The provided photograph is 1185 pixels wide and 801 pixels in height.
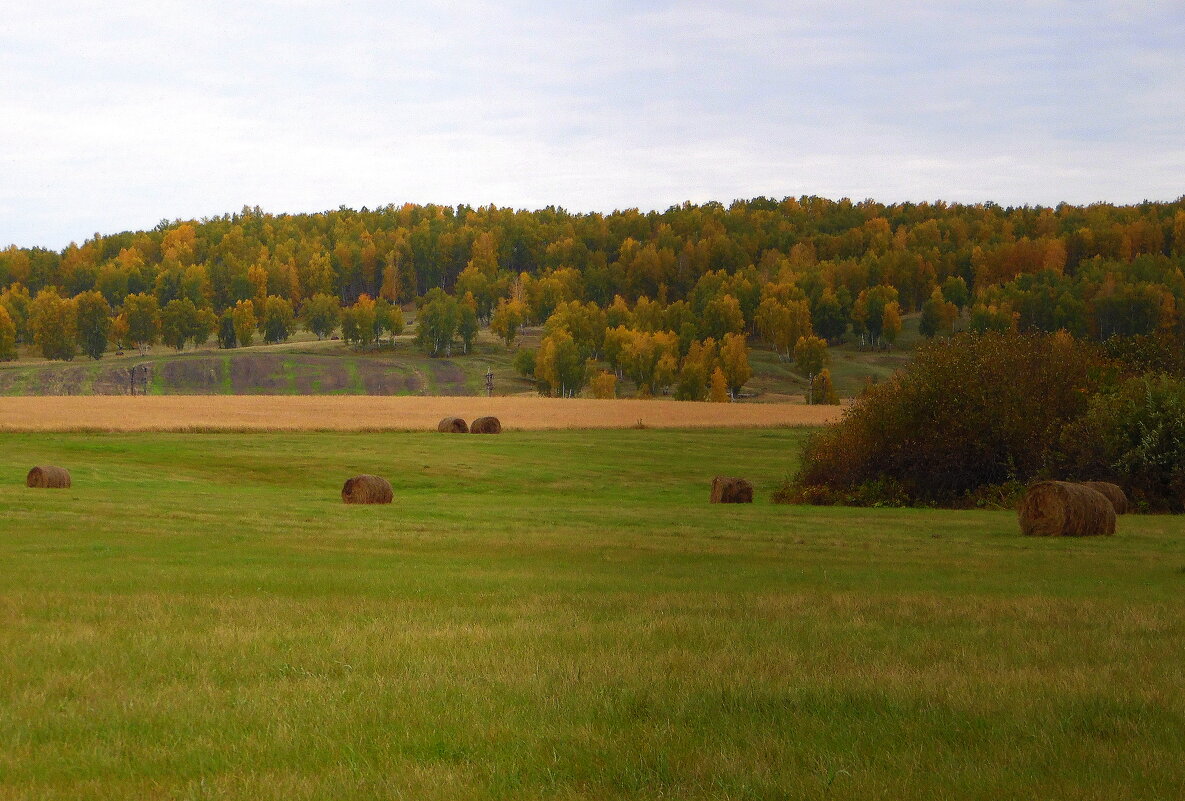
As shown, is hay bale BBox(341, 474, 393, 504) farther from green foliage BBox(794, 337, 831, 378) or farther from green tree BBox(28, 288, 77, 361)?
green tree BBox(28, 288, 77, 361)

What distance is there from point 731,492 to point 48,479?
22.1 m

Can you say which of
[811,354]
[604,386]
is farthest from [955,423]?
[811,354]

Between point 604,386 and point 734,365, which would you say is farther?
point 734,365

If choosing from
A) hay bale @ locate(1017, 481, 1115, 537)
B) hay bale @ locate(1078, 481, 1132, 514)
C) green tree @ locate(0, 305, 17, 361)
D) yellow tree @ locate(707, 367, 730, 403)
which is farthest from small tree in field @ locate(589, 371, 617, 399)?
hay bale @ locate(1017, 481, 1115, 537)

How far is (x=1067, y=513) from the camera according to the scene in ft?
92.4

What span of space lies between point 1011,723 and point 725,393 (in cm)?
15302

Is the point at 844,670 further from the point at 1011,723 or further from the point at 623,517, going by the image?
the point at 623,517

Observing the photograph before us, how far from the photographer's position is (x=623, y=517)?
108 ft

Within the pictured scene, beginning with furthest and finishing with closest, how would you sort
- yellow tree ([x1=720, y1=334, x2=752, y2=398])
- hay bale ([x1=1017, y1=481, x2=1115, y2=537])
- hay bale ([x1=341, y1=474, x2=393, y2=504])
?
yellow tree ([x1=720, y1=334, x2=752, y2=398]) < hay bale ([x1=341, y1=474, x2=393, y2=504]) < hay bale ([x1=1017, y1=481, x2=1115, y2=537])

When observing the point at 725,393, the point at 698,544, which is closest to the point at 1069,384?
the point at 698,544

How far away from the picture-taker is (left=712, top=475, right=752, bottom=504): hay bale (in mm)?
40938

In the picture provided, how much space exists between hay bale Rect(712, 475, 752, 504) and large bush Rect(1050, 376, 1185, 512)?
1069 centimetres

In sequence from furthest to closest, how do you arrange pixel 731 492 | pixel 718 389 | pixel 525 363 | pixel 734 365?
pixel 525 363 < pixel 734 365 < pixel 718 389 < pixel 731 492

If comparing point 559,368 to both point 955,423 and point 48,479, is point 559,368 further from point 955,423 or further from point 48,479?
point 48,479
